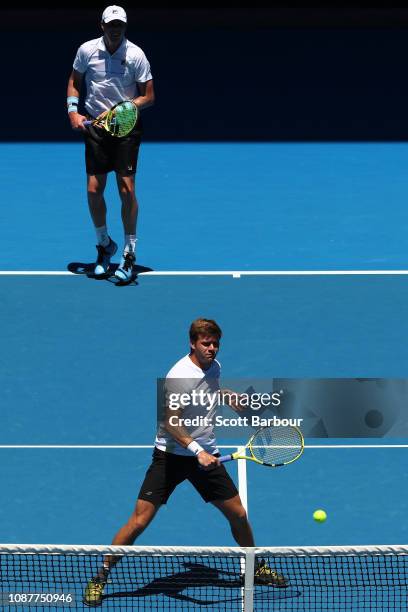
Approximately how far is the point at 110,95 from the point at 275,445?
16.9 ft

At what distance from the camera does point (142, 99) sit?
13.2 m

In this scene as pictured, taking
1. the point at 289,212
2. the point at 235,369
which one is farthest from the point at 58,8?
the point at 235,369

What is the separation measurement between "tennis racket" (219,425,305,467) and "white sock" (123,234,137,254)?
180 inches

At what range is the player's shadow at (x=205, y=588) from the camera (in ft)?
29.6

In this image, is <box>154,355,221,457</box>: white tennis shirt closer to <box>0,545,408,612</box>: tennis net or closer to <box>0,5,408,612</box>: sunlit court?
<box>0,5,408,612</box>: sunlit court

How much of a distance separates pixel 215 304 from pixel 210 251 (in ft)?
5.02

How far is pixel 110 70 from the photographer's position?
13.2 m

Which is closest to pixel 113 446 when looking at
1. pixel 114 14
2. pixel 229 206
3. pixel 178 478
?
pixel 178 478

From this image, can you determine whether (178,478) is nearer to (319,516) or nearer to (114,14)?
(319,516)

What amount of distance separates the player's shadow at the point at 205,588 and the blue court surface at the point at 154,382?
2.63 ft

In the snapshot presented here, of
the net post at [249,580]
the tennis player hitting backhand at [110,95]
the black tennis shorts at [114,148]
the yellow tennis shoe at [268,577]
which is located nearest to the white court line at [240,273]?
the tennis player hitting backhand at [110,95]

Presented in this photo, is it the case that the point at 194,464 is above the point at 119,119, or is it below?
below

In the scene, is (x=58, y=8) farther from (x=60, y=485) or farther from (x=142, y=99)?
(x=60, y=485)

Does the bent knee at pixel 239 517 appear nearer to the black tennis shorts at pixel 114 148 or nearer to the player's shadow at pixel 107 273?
the black tennis shorts at pixel 114 148
